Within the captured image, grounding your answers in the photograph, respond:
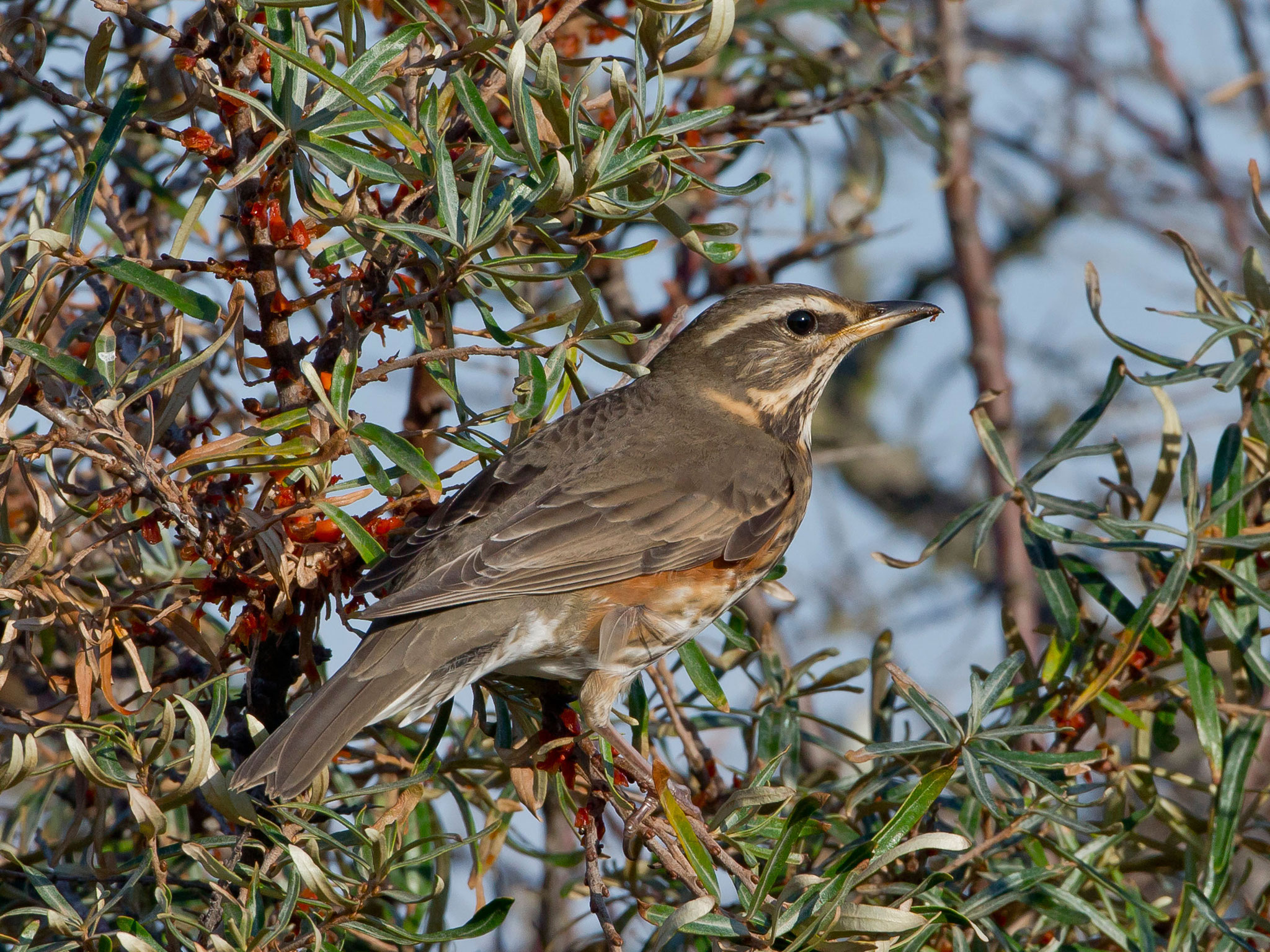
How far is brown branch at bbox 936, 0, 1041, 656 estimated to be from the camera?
4.90 m

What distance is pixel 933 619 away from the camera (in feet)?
23.4

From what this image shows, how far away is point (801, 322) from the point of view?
200 inches

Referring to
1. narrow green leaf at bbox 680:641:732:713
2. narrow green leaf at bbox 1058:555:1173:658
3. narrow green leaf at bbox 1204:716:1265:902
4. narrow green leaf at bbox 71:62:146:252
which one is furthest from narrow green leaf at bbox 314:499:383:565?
narrow green leaf at bbox 1204:716:1265:902

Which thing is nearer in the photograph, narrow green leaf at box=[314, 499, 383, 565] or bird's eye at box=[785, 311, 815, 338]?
narrow green leaf at box=[314, 499, 383, 565]

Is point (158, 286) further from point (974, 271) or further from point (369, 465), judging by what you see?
point (974, 271)

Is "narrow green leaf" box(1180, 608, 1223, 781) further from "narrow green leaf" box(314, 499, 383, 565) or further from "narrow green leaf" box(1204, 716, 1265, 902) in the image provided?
"narrow green leaf" box(314, 499, 383, 565)

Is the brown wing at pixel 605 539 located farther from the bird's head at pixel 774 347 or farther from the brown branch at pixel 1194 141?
the brown branch at pixel 1194 141

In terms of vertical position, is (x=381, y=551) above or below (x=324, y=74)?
below

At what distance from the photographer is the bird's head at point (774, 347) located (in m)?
5.02

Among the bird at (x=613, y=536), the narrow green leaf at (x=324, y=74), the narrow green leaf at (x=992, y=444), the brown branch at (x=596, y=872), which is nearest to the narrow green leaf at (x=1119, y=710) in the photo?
the narrow green leaf at (x=992, y=444)

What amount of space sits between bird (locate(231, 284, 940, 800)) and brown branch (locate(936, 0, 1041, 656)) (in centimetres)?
43

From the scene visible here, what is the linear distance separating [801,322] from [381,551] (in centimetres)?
245

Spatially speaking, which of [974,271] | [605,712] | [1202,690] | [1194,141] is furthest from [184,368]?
[1194,141]

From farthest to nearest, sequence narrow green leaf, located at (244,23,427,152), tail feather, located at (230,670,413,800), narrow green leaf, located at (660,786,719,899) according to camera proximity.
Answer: tail feather, located at (230,670,413,800)
narrow green leaf, located at (660,786,719,899)
narrow green leaf, located at (244,23,427,152)
